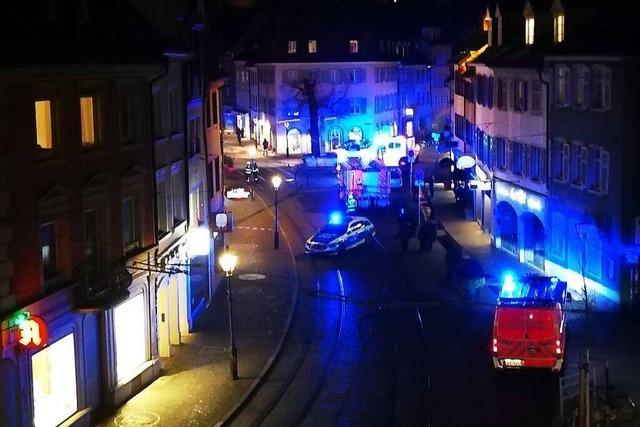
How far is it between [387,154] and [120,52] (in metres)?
52.5

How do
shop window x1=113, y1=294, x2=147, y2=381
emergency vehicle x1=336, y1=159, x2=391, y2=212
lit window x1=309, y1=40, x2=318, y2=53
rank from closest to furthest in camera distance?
shop window x1=113, y1=294, x2=147, y2=381 < emergency vehicle x1=336, y1=159, x2=391, y2=212 < lit window x1=309, y1=40, x2=318, y2=53

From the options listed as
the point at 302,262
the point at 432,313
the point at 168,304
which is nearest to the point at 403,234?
the point at 302,262

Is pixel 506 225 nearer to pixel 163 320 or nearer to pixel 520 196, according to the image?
pixel 520 196

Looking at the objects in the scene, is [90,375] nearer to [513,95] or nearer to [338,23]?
[513,95]

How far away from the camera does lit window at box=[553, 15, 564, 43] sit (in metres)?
41.0

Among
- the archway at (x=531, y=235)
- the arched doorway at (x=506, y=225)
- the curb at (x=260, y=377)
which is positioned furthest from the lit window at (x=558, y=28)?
the curb at (x=260, y=377)

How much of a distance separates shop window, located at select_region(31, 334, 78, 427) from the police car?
25044 mm

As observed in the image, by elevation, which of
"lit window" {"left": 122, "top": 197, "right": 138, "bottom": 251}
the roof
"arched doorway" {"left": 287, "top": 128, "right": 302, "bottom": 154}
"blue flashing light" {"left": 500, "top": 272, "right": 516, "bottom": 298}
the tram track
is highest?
the roof

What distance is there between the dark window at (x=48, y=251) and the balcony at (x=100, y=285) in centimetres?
66

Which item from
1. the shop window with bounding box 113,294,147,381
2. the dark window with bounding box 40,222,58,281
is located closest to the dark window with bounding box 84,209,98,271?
the dark window with bounding box 40,222,58,281

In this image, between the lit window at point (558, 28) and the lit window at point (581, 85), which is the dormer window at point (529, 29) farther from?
the lit window at point (581, 85)

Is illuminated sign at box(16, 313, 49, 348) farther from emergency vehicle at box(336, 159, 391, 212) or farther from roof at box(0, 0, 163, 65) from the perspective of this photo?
emergency vehicle at box(336, 159, 391, 212)

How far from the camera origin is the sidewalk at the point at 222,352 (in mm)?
26328

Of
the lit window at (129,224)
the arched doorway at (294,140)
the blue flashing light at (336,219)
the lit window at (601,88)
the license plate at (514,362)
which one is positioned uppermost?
the lit window at (601,88)
